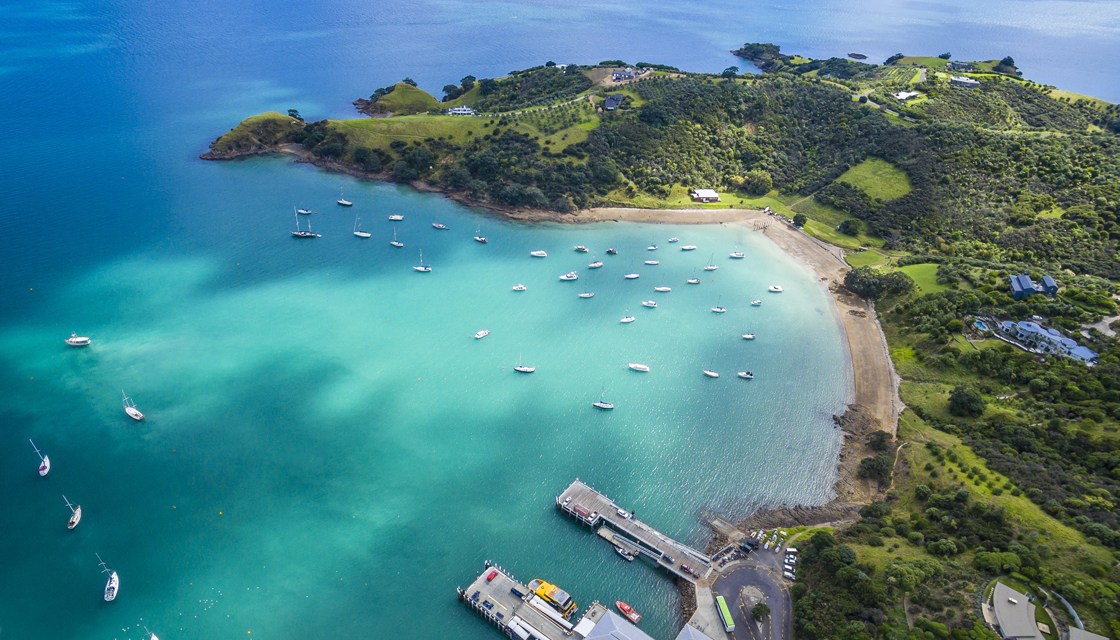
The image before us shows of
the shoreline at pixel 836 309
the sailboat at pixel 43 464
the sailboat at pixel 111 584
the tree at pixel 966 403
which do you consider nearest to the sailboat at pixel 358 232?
the shoreline at pixel 836 309

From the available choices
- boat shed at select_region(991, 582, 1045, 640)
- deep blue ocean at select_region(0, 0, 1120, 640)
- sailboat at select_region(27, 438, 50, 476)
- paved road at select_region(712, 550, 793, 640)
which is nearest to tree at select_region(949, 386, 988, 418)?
deep blue ocean at select_region(0, 0, 1120, 640)

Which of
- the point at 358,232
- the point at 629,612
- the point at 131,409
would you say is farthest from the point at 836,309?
the point at 131,409

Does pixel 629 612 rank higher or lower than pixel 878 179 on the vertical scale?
lower

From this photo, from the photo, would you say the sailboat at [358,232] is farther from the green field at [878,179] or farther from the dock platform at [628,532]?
the green field at [878,179]

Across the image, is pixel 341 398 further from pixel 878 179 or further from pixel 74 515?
pixel 878 179

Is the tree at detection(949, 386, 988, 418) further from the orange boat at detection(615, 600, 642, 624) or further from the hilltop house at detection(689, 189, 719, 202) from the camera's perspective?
the hilltop house at detection(689, 189, 719, 202)
